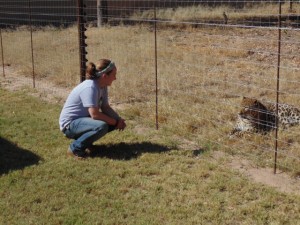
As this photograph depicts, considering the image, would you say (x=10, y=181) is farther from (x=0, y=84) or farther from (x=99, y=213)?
(x=0, y=84)

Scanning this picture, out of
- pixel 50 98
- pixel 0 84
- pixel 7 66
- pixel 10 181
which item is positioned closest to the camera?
pixel 10 181

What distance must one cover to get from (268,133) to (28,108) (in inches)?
162

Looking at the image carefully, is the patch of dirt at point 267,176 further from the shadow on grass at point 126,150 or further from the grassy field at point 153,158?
the shadow on grass at point 126,150

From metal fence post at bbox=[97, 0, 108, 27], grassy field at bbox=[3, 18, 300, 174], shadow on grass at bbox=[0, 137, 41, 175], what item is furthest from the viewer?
metal fence post at bbox=[97, 0, 108, 27]

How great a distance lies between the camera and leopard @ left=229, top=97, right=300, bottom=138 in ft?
22.4

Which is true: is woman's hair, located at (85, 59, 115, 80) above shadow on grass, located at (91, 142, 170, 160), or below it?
above

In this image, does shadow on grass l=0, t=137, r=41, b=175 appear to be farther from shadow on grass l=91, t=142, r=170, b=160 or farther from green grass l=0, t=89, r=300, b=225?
shadow on grass l=91, t=142, r=170, b=160

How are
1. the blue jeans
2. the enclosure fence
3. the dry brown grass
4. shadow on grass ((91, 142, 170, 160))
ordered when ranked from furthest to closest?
the dry brown grass → the enclosure fence → shadow on grass ((91, 142, 170, 160)) → the blue jeans

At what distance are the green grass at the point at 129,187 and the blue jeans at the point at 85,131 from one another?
193 millimetres

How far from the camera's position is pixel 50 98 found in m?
9.40

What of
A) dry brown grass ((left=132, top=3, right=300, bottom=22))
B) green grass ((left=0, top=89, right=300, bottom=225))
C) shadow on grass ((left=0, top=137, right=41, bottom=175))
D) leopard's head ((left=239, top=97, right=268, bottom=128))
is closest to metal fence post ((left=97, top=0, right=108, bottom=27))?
dry brown grass ((left=132, top=3, right=300, bottom=22))

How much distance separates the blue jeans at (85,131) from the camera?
6.05m

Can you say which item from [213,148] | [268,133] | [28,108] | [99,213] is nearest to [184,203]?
[99,213]

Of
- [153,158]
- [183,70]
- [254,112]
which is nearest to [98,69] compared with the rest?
[153,158]
